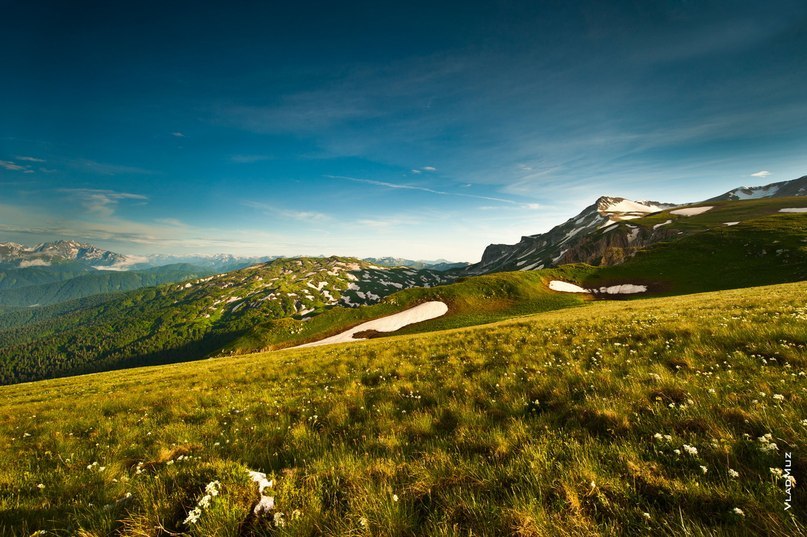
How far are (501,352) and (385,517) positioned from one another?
996cm

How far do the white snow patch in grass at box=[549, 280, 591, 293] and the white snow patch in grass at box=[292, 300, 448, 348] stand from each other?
91.6 ft

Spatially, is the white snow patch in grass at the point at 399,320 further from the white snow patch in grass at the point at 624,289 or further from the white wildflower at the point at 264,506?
the white wildflower at the point at 264,506

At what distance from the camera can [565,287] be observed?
72.8 metres

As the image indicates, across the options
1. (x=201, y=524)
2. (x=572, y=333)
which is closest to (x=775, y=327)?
(x=572, y=333)

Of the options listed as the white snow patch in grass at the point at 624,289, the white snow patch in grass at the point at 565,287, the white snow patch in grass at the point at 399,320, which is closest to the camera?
the white snow patch in grass at the point at 624,289

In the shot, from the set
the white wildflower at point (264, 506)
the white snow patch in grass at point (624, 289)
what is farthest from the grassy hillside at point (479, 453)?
the white snow patch in grass at point (624, 289)

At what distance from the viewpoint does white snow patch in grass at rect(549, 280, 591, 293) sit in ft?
233

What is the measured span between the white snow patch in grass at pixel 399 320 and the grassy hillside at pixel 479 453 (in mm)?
54645

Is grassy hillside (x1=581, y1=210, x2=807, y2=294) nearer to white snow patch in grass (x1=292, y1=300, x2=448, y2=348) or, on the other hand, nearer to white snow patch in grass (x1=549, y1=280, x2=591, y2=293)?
white snow patch in grass (x1=549, y1=280, x2=591, y2=293)

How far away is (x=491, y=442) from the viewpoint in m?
4.93

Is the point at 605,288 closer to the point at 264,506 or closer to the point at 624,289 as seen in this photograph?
the point at 624,289

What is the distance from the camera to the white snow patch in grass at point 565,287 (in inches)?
2795

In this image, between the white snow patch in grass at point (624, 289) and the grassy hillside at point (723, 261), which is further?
the white snow patch in grass at point (624, 289)

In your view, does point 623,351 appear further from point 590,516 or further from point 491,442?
point 590,516
